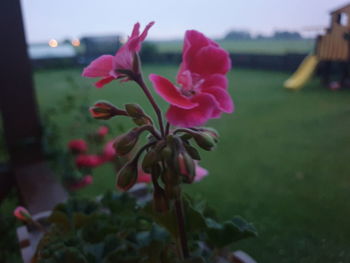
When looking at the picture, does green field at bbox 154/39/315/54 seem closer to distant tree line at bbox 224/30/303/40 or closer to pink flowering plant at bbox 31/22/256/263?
distant tree line at bbox 224/30/303/40

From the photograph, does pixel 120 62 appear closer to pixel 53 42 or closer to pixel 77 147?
pixel 53 42

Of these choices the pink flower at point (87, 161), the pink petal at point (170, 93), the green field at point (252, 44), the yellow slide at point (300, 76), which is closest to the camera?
the pink petal at point (170, 93)

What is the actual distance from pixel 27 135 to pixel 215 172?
0.58 metres

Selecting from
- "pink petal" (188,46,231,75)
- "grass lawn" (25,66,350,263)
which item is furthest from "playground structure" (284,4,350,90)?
"pink petal" (188,46,231,75)

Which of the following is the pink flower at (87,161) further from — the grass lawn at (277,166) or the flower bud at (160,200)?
the flower bud at (160,200)

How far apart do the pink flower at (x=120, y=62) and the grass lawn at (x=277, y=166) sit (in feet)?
0.53

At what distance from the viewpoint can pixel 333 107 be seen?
1.43 m

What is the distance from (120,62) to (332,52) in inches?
48.7

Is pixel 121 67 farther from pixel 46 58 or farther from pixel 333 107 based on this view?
pixel 333 107

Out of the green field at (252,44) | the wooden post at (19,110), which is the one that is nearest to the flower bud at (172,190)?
the green field at (252,44)

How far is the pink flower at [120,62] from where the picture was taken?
0.99ft

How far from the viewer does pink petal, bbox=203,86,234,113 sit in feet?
0.95

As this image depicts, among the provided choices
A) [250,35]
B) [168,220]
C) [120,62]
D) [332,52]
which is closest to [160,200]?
[168,220]

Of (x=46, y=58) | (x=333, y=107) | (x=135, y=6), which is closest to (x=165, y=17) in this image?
(x=135, y=6)
